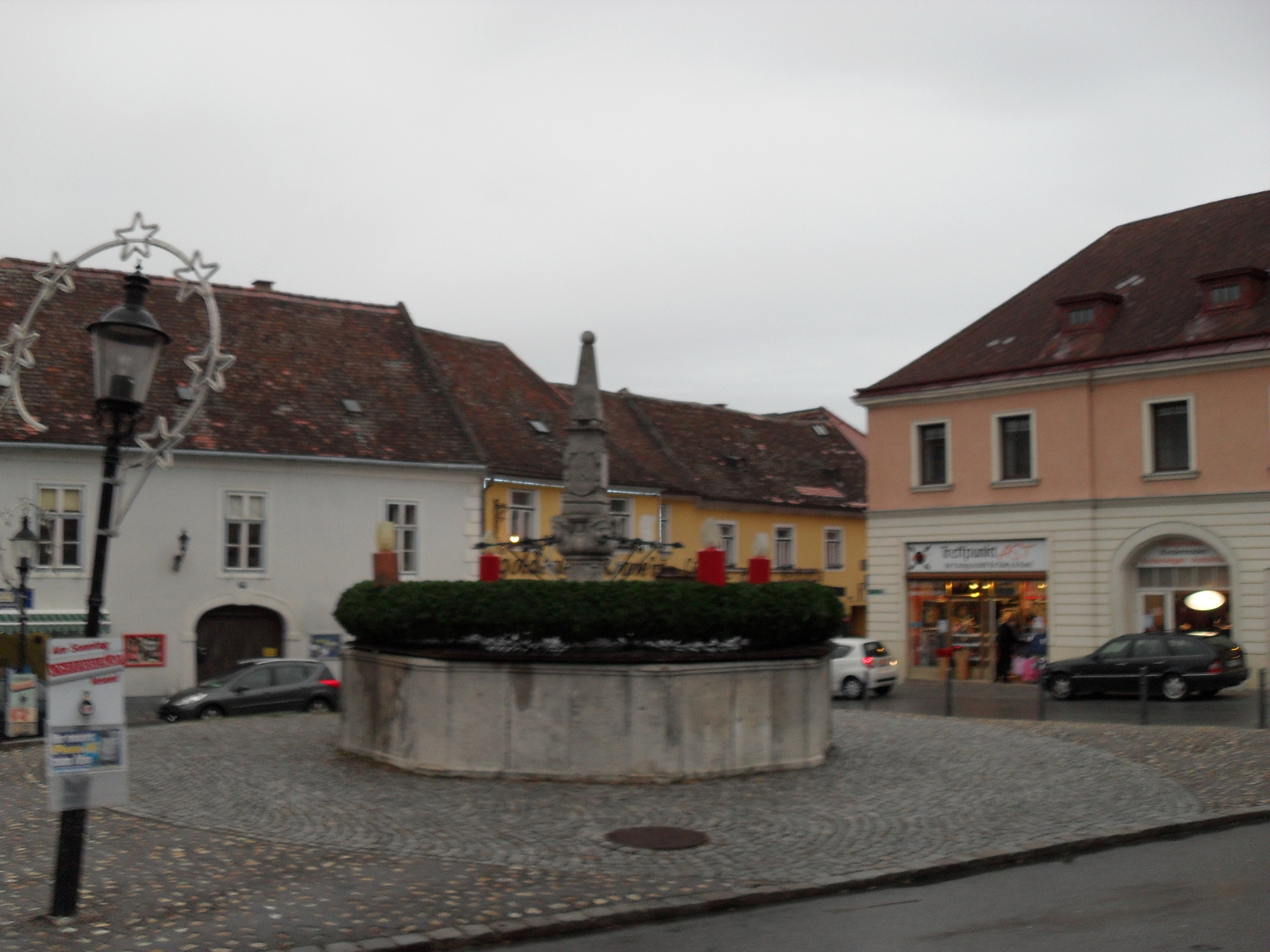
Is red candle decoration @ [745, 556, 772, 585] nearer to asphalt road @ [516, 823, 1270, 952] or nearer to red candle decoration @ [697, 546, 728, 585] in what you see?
red candle decoration @ [697, 546, 728, 585]

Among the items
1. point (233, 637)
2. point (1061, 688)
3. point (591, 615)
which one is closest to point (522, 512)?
point (233, 637)

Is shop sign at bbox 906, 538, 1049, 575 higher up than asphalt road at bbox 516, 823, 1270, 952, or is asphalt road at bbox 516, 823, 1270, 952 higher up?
shop sign at bbox 906, 538, 1049, 575

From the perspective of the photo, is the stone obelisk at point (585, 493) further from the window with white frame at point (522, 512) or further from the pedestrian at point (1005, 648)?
the window with white frame at point (522, 512)

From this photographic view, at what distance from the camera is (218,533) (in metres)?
32.2

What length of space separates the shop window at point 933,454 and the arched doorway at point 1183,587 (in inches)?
213

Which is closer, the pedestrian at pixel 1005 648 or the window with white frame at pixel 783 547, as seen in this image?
the pedestrian at pixel 1005 648

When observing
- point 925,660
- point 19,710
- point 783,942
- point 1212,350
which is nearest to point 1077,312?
point 1212,350

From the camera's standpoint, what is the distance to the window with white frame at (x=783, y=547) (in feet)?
149

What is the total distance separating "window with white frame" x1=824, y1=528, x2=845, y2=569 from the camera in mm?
47438

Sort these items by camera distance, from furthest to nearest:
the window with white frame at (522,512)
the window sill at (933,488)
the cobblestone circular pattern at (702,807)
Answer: the window with white frame at (522,512)
the window sill at (933,488)
the cobblestone circular pattern at (702,807)

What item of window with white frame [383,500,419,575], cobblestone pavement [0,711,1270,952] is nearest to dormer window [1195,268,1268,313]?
cobblestone pavement [0,711,1270,952]

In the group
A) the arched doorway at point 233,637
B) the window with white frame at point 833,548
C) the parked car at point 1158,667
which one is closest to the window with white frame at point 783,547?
the window with white frame at point 833,548

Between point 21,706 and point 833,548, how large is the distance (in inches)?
1239

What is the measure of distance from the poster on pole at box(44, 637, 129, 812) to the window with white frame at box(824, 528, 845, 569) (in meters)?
40.0
